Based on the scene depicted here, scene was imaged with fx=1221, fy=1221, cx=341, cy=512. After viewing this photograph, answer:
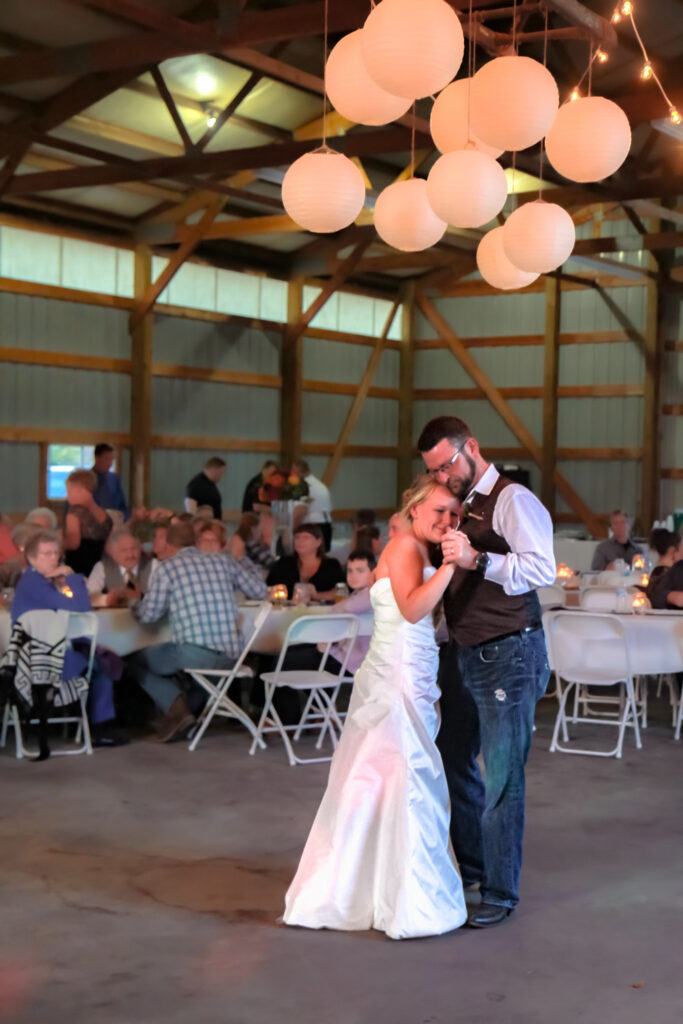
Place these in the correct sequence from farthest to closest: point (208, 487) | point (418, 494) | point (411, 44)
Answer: point (208, 487) < point (418, 494) < point (411, 44)

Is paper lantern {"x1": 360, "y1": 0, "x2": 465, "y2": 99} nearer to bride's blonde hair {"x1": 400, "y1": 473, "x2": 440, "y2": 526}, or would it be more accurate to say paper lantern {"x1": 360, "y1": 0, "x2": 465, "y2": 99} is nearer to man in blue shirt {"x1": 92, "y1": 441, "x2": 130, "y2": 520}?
bride's blonde hair {"x1": 400, "y1": 473, "x2": 440, "y2": 526}

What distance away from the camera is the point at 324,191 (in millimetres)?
4297

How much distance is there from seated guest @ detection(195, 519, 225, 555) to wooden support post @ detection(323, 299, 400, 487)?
904cm

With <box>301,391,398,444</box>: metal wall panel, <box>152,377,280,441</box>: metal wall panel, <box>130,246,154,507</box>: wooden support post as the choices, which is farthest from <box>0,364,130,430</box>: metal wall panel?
<box>301,391,398,444</box>: metal wall panel

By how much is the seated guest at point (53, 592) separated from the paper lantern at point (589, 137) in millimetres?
3132

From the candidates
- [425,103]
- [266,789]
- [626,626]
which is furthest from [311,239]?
[266,789]

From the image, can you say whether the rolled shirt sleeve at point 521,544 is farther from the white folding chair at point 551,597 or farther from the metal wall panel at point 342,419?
the metal wall panel at point 342,419

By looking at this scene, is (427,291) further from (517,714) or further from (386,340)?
(517,714)

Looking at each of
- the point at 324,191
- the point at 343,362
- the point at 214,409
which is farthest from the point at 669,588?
the point at 343,362

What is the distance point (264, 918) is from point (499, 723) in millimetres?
986

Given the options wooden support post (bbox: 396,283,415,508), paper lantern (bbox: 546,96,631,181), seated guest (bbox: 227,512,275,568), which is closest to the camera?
paper lantern (bbox: 546,96,631,181)

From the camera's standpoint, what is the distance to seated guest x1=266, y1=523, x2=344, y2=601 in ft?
24.6

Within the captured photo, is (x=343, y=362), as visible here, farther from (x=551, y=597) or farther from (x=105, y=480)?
(x=551, y=597)

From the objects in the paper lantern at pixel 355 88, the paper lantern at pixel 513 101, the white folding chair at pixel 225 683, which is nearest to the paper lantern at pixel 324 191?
the paper lantern at pixel 355 88
